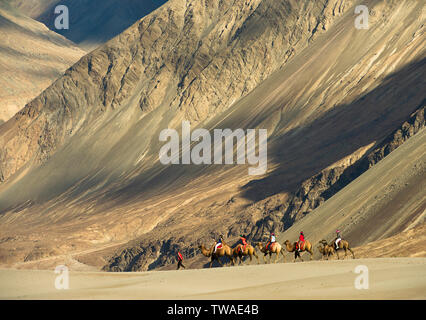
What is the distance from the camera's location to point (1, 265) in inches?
3484

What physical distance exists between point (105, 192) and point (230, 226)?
36.6 m

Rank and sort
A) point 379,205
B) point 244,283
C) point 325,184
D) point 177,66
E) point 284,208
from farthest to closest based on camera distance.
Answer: point 177,66 → point 284,208 → point 325,184 → point 379,205 → point 244,283

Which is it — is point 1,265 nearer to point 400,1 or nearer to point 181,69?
point 181,69

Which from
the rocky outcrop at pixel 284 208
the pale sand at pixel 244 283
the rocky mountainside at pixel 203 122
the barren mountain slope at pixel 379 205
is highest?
the rocky mountainside at pixel 203 122

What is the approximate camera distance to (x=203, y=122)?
5054 inches

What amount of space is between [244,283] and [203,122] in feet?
348

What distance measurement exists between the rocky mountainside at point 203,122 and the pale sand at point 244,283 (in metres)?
50.7

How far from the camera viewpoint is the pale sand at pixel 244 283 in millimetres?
19766

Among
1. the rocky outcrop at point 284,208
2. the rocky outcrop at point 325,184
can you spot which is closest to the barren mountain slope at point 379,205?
the rocky outcrop at point 325,184

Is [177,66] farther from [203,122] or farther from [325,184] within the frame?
[325,184]

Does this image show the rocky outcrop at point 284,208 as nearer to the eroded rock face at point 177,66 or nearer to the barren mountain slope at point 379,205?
A: the barren mountain slope at point 379,205

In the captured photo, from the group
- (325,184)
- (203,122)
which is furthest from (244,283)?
(203,122)

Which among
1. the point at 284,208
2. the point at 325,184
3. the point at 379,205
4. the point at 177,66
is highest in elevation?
the point at 177,66
